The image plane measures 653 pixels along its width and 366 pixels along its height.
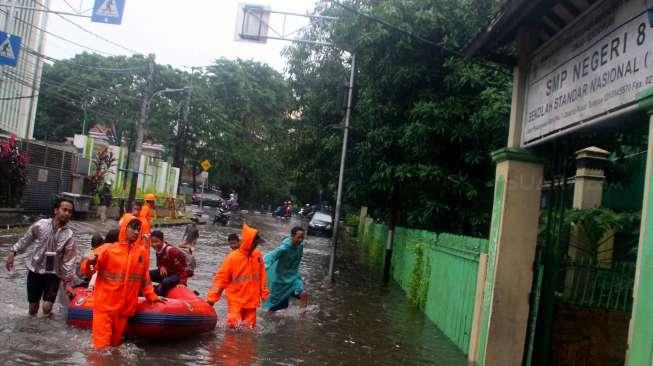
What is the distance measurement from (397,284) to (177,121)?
33452 mm

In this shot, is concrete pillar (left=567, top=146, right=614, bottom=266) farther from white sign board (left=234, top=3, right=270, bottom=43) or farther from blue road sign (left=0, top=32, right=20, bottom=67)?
blue road sign (left=0, top=32, right=20, bottom=67)

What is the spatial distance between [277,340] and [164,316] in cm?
182

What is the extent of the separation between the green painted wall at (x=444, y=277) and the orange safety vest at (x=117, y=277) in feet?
Answer: 13.3

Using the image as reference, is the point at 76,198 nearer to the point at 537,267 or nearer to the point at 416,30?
the point at 416,30

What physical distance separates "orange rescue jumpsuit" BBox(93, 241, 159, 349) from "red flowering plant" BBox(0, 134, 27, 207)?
1416 cm

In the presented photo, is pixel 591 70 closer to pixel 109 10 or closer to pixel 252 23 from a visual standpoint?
pixel 252 23

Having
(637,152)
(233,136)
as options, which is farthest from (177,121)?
(637,152)

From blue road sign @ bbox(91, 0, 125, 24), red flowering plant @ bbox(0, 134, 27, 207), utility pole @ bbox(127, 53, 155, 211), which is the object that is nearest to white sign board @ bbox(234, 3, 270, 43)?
blue road sign @ bbox(91, 0, 125, 24)

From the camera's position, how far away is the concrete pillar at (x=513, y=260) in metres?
7.12

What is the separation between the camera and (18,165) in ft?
66.4

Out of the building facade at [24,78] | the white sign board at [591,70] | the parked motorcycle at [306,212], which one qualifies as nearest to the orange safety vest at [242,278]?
the white sign board at [591,70]

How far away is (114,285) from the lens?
716 centimetres

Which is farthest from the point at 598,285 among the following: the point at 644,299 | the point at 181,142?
the point at 181,142

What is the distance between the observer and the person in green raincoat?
10.7 meters
